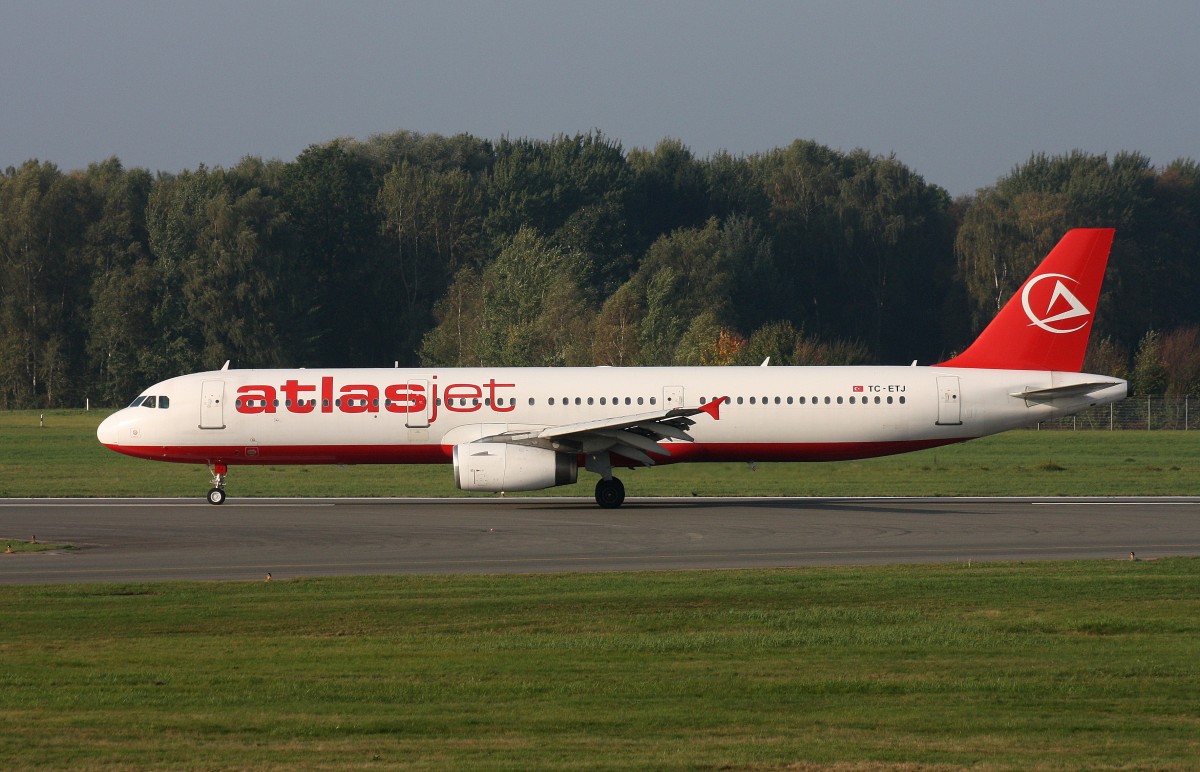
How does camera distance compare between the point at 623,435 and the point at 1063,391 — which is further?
the point at 1063,391

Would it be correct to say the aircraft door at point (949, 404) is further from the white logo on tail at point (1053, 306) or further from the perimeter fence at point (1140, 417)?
the perimeter fence at point (1140, 417)

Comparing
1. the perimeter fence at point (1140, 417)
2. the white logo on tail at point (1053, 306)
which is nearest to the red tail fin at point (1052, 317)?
the white logo on tail at point (1053, 306)

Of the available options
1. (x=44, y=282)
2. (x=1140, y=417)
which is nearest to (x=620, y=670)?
(x=1140, y=417)

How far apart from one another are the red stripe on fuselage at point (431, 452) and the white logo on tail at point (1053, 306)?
3.42 m

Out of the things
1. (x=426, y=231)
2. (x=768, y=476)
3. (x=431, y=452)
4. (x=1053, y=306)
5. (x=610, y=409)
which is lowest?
(x=768, y=476)

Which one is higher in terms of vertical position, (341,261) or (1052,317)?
(341,261)

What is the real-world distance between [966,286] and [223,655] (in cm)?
9560

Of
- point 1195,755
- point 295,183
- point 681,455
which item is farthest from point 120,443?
point 295,183

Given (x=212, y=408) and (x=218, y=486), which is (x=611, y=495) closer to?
(x=218, y=486)

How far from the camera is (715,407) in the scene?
33500 mm

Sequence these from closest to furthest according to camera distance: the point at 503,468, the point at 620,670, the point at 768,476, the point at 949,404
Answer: the point at 620,670 → the point at 503,468 → the point at 949,404 → the point at 768,476

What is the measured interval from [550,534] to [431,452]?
7866 mm

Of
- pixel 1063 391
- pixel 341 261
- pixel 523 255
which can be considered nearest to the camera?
pixel 1063 391

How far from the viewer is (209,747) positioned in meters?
10.4
